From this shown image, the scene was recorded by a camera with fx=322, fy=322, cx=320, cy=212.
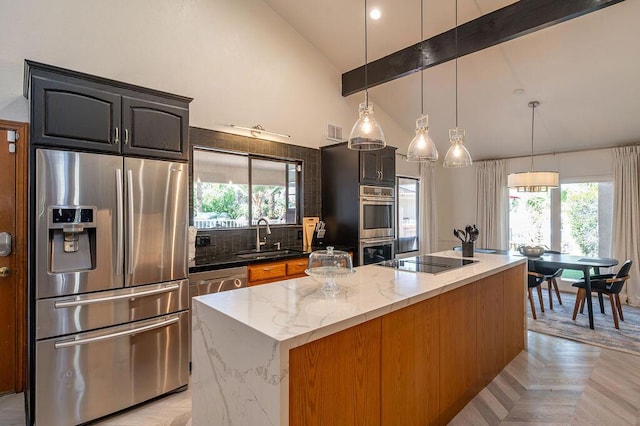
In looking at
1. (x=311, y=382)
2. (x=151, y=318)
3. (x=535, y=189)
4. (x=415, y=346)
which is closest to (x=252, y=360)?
(x=311, y=382)

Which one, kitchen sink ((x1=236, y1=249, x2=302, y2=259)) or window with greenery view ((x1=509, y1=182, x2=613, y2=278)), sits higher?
window with greenery view ((x1=509, y1=182, x2=613, y2=278))

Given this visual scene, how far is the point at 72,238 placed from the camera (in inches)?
85.4

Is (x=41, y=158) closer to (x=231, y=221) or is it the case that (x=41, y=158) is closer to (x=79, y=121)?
(x=79, y=121)

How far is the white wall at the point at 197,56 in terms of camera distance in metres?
2.53

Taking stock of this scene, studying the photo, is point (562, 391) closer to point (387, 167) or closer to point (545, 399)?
point (545, 399)

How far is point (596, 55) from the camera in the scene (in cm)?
364

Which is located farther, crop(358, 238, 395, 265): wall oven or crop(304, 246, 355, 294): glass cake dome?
crop(358, 238, 395, 265): wall oven

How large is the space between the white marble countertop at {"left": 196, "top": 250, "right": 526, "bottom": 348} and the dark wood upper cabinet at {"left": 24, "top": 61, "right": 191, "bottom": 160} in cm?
143

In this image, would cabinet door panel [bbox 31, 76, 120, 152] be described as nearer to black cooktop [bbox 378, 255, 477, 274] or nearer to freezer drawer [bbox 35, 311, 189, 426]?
freezer drawer [bbox 35, 311, 189, 426]

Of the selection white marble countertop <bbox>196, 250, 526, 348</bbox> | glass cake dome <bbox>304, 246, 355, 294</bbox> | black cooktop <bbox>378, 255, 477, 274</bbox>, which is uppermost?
glass cake dome <bbox>304, 246, 355, 294</bbox>

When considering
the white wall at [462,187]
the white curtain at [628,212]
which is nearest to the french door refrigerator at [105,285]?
the white wall at [462,187]

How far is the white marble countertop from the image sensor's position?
1274mm

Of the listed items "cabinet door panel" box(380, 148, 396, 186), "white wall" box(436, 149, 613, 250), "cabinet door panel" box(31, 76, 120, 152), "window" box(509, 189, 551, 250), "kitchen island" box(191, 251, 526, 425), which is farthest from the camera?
"window" box(509, 189, 551, 250)

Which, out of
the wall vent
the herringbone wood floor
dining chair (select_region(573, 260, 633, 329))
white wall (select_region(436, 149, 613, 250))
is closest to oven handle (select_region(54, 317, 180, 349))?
the herringbone wood floor
